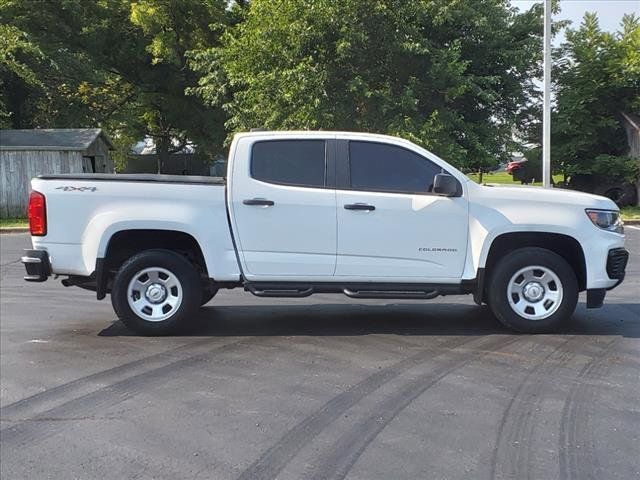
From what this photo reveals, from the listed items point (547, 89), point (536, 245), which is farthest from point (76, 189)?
point (547, 89)

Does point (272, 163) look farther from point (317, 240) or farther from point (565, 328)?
point (565, 328)

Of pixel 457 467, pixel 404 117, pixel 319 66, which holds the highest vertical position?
pixel 319 66

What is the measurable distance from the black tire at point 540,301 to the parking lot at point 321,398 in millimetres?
183

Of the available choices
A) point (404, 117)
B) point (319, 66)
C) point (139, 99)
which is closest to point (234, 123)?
point (319, 66)

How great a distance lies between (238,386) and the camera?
4.89 m

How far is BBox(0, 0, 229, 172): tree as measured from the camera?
84.5ft

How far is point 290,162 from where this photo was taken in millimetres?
6465

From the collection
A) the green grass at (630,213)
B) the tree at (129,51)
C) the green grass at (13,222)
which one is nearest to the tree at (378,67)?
the green grass at (630,213)

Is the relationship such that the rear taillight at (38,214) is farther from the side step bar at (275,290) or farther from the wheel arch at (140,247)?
the side step bar at (275,290)

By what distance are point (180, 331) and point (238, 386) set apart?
5.66 ft

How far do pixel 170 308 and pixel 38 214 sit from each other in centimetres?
151

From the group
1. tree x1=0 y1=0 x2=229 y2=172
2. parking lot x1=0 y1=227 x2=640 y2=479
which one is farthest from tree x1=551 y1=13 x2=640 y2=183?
parking lot x1=0 y1=227 x2=640 y2=479

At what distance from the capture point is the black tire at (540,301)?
6.28 meters

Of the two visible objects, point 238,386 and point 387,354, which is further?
point 387,354
